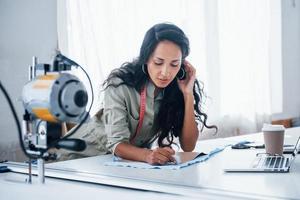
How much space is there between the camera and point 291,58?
84.7 inches

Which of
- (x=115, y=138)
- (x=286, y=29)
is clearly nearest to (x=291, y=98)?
(x=286, y=29)

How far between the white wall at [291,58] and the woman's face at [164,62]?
34.3 inches

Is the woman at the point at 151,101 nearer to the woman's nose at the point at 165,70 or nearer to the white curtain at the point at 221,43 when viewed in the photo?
the woman's nose at the point at 165,70

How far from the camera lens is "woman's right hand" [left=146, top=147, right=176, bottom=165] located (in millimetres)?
1003

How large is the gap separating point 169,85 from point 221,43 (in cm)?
101

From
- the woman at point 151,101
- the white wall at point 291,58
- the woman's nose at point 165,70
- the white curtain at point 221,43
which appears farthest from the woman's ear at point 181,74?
the white wall at point 291,58

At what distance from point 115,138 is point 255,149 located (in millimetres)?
361

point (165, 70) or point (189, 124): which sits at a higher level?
point (165, 70)

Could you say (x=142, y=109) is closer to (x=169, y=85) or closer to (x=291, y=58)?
(x=169, y=85)

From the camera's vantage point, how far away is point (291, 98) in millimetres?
2098

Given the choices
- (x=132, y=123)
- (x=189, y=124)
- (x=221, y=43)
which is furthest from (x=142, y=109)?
(x=221, y=43)

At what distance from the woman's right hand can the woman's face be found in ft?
0.93

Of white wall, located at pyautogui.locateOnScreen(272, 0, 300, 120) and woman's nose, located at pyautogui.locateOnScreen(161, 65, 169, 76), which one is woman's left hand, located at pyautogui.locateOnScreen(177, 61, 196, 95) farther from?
white wall, located at pyautogui.locateOnScreen(272, 0, 300, 120)

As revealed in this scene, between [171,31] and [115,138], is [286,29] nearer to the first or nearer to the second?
[171,31]
